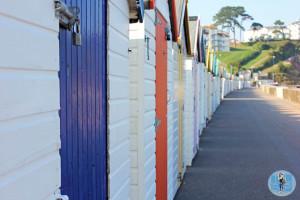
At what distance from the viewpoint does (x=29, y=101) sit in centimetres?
174

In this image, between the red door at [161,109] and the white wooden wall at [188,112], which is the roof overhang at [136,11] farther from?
the white wooden wall at [188,112]

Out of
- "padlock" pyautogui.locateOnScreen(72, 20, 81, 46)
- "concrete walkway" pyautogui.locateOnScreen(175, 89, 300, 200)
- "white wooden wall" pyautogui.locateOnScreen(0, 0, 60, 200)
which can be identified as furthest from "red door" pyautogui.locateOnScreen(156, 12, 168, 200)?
"white wooden wall" pyautogui.locateOnScreen(0, 0, 60, 200)

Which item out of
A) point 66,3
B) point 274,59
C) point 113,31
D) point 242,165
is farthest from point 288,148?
point 274,59

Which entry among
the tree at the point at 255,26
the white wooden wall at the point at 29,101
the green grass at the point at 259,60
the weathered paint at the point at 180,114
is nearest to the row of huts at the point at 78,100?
the white wooden wall at the point at 29,101

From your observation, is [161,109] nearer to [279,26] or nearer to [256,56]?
[256,56]

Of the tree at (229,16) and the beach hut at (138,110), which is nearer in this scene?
the beach hut at (138,110)

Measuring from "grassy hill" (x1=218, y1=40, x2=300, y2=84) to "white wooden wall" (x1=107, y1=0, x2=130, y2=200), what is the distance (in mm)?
106274

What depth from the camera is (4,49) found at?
154 centimetres

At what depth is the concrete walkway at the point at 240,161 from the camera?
7.90 m

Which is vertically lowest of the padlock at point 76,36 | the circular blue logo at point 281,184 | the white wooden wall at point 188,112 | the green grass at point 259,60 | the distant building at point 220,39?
the circular blue logo at point 281,184

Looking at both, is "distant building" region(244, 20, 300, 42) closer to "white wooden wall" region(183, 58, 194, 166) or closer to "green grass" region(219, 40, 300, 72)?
"green grass" region(219, 40, 300, 72)

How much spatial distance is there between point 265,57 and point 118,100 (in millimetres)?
121854

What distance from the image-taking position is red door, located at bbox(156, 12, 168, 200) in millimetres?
5680

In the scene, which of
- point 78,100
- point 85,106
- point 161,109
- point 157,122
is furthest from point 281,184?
point 78,100
